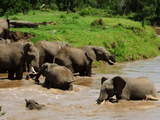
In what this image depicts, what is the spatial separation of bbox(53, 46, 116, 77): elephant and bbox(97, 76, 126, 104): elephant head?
17.2 feet

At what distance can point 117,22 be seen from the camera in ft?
106

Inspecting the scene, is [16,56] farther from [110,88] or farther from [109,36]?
[109,36]

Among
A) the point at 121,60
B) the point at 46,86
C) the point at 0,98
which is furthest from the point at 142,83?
the point at 121,60

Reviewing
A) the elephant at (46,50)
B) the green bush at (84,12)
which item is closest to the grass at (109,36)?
the green bush at (84,12)

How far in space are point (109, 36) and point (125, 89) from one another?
14.9 metres

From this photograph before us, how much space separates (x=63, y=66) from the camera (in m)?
13.8

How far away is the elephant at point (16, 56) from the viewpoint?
49.1 feet

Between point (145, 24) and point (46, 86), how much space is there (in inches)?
963

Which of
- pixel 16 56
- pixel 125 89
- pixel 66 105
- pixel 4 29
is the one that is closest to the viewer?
pixel 66 105

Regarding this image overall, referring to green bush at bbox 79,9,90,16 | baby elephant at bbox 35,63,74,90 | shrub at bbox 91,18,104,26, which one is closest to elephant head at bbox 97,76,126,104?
baby elephant at bbox 35,63,74,90

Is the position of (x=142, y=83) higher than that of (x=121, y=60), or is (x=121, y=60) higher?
(x=142, y=83)

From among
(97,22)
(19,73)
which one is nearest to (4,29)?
(19,73)

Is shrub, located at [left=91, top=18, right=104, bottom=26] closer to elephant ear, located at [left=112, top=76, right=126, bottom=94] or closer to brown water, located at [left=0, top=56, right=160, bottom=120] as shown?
brown water, located at [left=0, top=56, right=160, bottom=120]

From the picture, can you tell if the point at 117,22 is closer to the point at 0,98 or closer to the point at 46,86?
the point at 46,86
